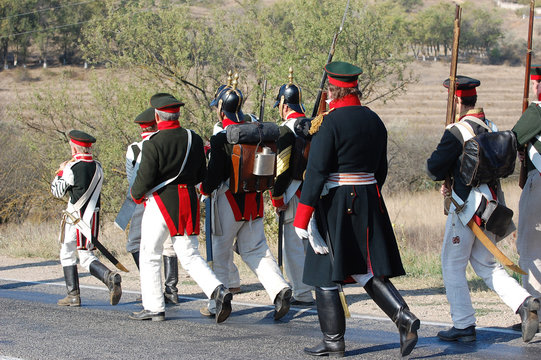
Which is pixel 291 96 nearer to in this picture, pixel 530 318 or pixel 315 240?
pixel 315 240

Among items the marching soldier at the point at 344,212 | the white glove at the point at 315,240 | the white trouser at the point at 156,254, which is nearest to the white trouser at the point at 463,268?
the marching soldier at the point at 344,212

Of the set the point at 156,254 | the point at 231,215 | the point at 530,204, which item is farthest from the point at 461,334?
the point at 156,254

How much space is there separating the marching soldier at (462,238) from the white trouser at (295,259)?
219 centimetres

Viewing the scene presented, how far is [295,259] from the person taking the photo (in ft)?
28.3

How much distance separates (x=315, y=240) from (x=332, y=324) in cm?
66

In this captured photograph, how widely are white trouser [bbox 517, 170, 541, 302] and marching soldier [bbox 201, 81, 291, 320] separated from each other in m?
2.28

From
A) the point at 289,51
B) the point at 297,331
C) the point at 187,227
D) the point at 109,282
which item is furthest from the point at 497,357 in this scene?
the point at 289,51

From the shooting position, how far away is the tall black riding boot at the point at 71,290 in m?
8.73

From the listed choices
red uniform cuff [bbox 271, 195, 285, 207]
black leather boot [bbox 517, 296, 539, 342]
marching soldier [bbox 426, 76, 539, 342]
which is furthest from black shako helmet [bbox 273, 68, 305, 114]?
black leather boot [bbox 517, 296, 539, 342]

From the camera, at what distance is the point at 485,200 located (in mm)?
6574

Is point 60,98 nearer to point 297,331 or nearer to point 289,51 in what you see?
point 289,51

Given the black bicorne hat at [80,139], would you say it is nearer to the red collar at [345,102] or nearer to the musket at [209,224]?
the musket at [209,224]

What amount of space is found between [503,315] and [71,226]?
4.70 metres

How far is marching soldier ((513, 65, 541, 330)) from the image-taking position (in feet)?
22.3
